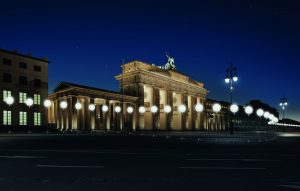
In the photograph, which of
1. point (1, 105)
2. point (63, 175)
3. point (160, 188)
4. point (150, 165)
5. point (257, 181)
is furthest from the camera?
point (1, 105)

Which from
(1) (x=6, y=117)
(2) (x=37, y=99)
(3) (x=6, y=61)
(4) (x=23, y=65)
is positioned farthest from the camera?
(2) (x=37, y=99)

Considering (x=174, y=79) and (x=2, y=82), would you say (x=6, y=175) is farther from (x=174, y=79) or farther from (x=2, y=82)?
(x=174, y=79)

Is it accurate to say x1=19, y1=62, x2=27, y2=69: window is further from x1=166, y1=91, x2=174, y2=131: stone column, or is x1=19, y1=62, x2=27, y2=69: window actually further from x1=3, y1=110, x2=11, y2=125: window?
x1=166, y1=91, x2=174, y2=131: stone column

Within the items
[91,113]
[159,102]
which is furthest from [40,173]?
[159,102]

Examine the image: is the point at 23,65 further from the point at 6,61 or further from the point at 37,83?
the point at 37,83

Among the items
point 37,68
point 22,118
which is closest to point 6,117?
point 22,118

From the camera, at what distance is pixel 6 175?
9.84 meters

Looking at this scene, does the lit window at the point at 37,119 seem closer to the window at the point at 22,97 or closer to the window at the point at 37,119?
the window at the point at 37,119

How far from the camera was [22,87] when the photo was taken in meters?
58.8

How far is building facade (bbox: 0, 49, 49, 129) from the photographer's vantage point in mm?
55625

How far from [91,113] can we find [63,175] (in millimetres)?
62844

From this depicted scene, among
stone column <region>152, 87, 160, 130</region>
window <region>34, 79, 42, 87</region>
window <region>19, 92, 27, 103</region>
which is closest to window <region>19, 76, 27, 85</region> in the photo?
window <region>19, 92, 27, 103</region>

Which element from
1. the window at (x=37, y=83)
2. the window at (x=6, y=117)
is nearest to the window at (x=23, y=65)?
the window at (x=37, y=83)

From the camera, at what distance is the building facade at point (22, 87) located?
5562 centimetres
